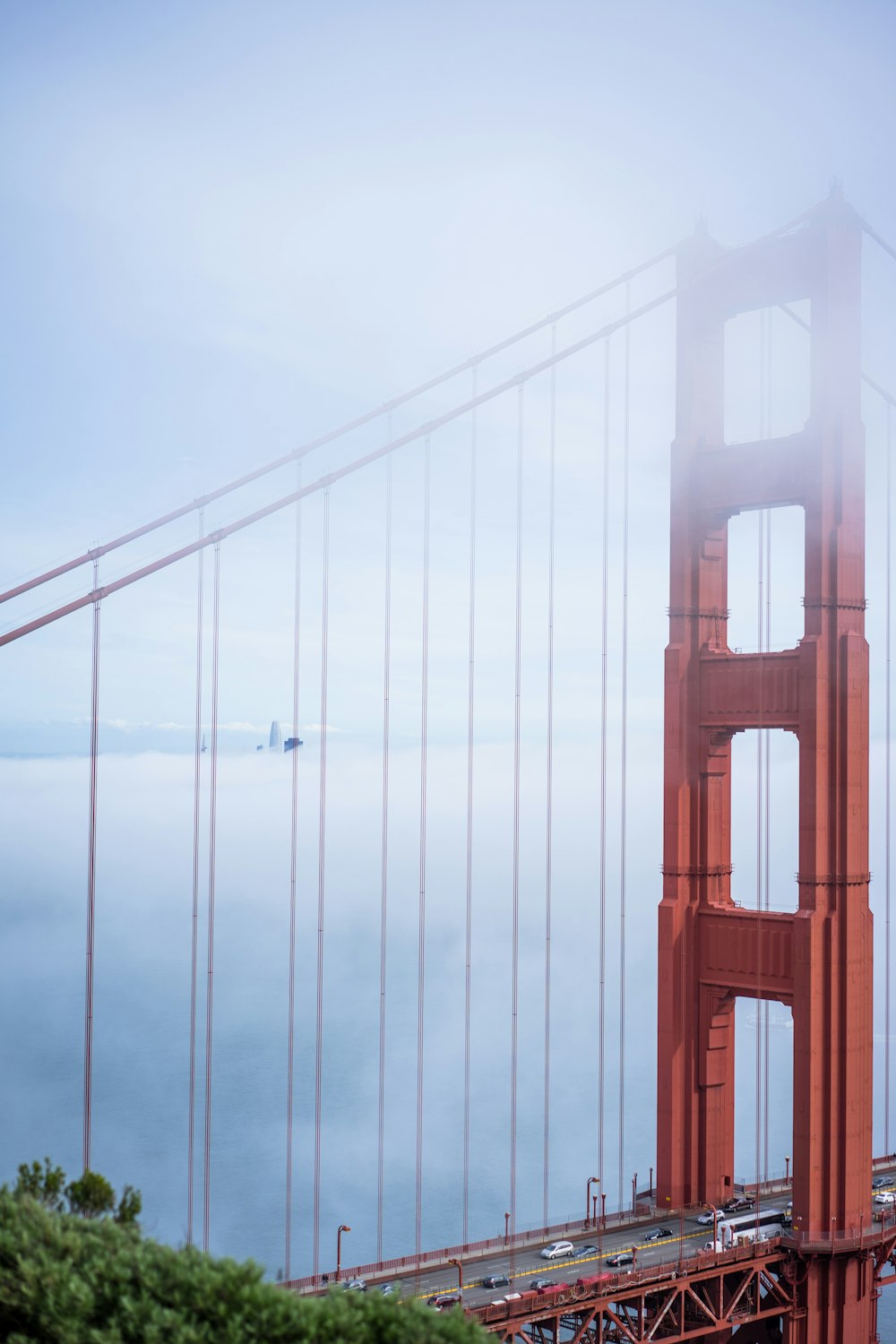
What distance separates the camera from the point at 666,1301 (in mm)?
24438

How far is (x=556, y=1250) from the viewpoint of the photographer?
2583 centimetres

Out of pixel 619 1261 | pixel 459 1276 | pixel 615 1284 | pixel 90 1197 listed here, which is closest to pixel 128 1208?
pixel 90 1197

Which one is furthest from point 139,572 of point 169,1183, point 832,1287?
point 169,1183

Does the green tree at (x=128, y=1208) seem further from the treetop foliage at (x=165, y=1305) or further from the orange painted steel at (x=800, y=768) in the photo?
the orange painted steel at (x=800, y=768)

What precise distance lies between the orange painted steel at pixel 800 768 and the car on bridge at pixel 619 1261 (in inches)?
152

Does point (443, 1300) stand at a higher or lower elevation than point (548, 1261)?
higher

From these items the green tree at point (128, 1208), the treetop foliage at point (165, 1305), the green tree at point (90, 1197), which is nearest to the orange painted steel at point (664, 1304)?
the green tree at point (128, 1208)

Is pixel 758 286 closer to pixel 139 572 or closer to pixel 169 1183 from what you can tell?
pixel 139 572

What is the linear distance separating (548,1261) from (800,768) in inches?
398

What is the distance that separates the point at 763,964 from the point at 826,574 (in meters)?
7.61

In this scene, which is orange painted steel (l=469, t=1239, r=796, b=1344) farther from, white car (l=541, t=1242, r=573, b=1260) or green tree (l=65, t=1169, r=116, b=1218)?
green tree (l=65, t=1169, r=116, b=1218)

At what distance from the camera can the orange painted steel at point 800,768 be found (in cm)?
2764

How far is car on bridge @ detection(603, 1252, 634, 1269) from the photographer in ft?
82.9

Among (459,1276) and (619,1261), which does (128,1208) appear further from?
(619,1261)
